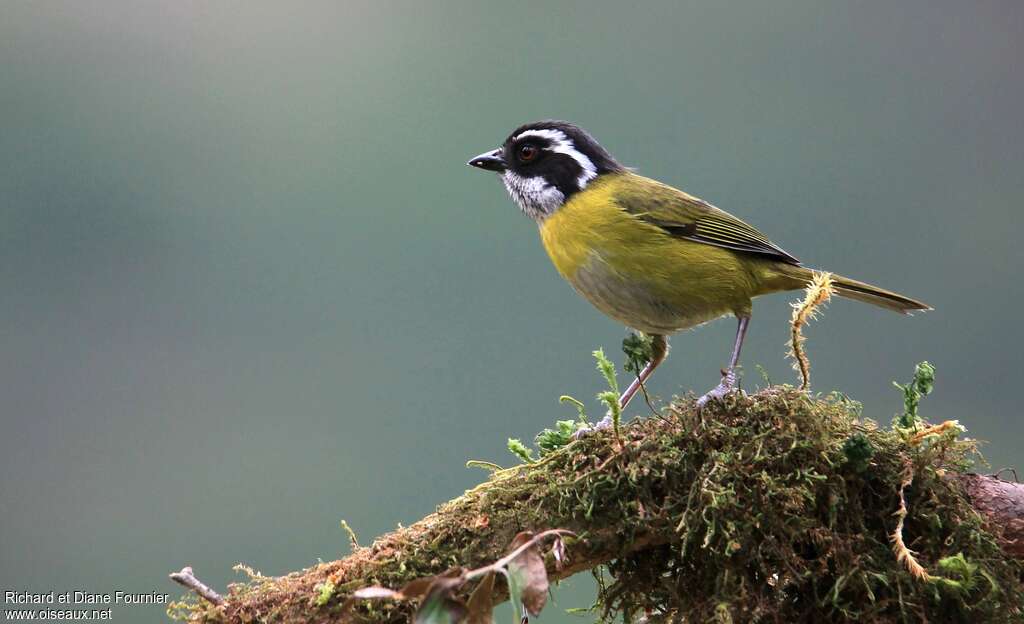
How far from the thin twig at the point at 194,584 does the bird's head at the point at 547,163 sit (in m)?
2.51

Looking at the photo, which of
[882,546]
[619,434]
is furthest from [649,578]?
[882,546]

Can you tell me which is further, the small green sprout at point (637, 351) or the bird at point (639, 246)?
the bird at point (639, 246)

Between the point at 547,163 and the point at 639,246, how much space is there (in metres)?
0.74

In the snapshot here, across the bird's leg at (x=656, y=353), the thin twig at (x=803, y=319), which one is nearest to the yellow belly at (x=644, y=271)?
the bird's leg at (x=656, y=353)

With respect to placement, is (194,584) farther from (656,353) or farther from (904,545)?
(656,353)

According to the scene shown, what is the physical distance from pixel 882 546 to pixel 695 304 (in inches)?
66.5

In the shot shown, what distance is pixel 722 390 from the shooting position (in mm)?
3023

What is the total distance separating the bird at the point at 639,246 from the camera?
13.9ft

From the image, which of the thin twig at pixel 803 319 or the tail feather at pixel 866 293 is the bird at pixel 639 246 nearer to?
the tail feather at pixel 866 293

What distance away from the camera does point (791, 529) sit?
2650 millimetres

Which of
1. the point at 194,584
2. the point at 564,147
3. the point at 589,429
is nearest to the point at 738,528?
the point at 589,429

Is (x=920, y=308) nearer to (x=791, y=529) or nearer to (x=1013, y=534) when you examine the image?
(x=1013, y=534)

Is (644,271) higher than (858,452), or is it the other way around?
(644,271)

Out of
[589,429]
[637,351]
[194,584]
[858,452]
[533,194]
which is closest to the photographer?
[194,584]
